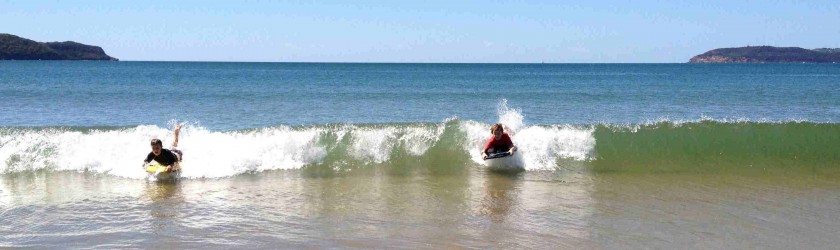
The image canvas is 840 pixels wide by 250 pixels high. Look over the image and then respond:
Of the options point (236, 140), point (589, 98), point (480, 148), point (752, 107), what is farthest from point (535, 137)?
point (589, 98)

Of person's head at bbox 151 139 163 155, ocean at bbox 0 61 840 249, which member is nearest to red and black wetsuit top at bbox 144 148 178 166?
person's head at bbox 151 139 163 155

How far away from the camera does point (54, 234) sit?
8.55 metres

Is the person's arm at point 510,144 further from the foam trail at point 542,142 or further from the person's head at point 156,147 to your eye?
the person's head at point 156,147

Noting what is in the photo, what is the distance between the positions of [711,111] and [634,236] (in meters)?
21.2

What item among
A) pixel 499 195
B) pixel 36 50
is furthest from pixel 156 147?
pixel 36 50

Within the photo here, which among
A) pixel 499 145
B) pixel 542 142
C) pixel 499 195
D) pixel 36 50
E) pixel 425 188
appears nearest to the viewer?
pixel 499 195

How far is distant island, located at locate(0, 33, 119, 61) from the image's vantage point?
136 m

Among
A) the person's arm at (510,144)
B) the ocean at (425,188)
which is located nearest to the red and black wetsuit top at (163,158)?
the ocean at (425,188)

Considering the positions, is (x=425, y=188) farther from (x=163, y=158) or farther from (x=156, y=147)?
(x=156, y=147)

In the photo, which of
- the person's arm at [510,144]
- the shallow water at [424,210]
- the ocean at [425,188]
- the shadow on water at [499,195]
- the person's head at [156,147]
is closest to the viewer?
the shallow water at [424,210]

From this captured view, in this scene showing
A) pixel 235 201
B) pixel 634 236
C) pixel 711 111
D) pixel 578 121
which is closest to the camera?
pixel 634 236

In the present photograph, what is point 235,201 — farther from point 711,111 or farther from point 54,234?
point 711,111

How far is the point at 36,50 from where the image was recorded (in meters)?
140

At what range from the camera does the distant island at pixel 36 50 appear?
136m
